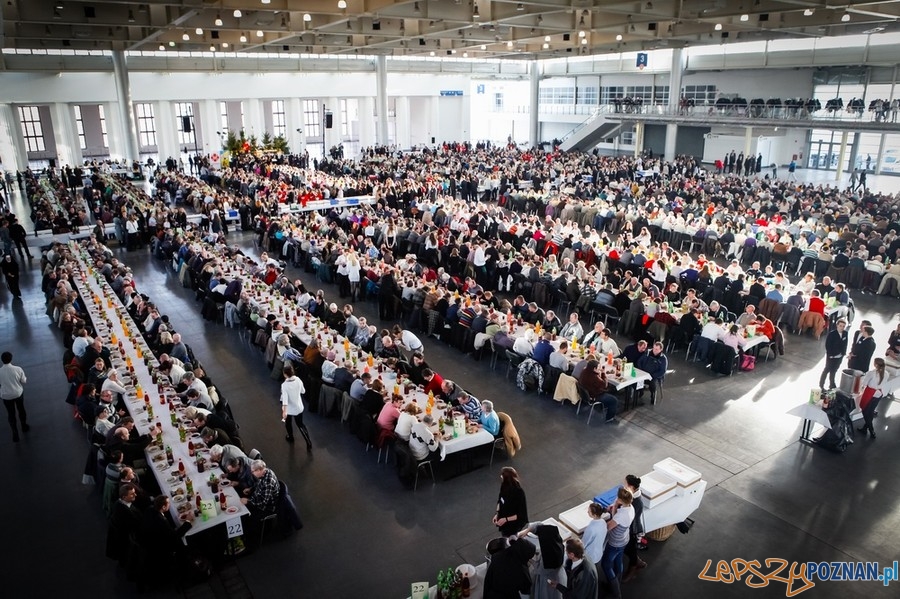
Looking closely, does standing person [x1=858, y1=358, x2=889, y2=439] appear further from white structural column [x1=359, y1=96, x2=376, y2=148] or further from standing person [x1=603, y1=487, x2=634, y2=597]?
white structural column [x1=359, y1=96, x2=376, y2=148]

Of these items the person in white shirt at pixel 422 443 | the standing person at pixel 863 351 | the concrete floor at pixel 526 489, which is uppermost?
the standing person at pixel 863 351

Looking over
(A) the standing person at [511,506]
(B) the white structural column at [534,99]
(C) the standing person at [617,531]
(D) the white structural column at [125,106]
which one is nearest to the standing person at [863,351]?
(C) the standing person at [617,531]

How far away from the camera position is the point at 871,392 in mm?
9156

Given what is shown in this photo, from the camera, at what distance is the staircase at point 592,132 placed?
39.0 meters

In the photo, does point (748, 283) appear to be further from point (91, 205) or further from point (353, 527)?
point (91, 205)

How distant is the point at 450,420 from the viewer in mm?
8406

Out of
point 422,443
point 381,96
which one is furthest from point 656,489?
point 381,96

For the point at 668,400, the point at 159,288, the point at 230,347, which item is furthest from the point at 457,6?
the point at 668,400

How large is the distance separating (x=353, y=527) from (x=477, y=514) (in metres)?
1.44

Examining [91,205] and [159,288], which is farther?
[91,205]

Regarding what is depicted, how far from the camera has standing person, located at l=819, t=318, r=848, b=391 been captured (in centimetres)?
1049

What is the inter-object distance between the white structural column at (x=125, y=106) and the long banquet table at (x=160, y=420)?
26359 millimetres

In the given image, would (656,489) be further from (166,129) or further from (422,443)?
(166,129)

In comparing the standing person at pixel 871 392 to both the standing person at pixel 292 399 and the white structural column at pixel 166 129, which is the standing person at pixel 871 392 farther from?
the white structural column at pixel 166 129
